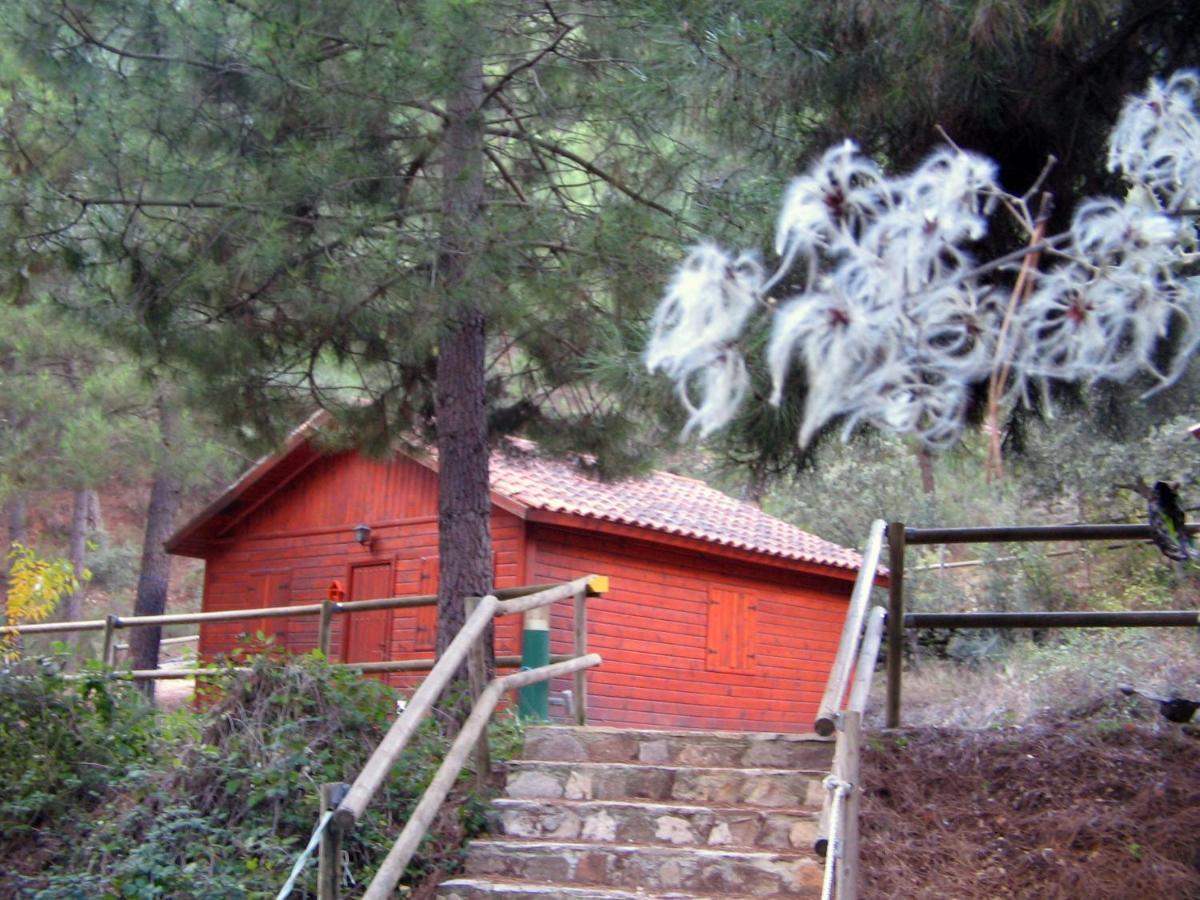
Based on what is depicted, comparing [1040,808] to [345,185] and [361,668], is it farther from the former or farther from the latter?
[345,185]

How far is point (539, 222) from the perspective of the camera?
8.05m

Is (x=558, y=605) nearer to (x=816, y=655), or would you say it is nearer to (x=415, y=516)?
(x=415, y=516)

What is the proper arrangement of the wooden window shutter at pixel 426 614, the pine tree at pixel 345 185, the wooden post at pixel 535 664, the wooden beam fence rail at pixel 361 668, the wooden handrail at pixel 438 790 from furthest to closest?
the wooden window shutter at pixel 426 614 → the wooden post at pixel 535 664 → the pine tree at pixel 345 185 → the wooden beam fence rail at pixel 361 668 → the wooden handrail at pixel 438 790

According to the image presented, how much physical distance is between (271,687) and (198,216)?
3157mm

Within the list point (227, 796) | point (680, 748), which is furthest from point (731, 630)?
point (227, 796)

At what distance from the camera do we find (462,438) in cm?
865

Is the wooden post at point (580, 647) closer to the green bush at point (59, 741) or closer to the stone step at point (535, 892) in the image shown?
the stone step at point (535, 892)

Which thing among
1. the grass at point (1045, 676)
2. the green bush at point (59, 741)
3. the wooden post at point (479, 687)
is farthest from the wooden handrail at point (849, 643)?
the green bush at point (59, 741)

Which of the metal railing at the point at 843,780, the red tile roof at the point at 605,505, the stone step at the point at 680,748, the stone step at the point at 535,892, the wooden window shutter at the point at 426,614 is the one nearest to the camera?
the metal railing at the point at 843,780

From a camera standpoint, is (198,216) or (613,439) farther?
(613,439)

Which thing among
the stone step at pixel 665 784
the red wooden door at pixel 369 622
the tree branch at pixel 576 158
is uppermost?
the tree branch at pixel 576 158

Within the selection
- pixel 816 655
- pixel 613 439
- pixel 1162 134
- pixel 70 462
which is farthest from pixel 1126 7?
pixel 70 462

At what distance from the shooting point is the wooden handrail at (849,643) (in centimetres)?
503

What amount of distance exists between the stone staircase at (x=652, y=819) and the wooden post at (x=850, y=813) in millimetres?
661
